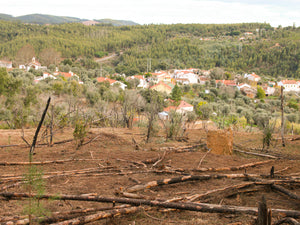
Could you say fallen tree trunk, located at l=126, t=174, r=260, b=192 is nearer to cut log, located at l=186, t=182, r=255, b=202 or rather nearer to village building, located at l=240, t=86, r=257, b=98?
cut log, located at l=186, t=182, r=255, b=202

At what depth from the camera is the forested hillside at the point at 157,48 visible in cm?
5828

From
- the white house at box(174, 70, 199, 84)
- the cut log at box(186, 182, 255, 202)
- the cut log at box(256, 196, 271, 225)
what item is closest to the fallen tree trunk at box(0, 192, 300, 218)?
the cut log at box(186, 182, 255, 202)

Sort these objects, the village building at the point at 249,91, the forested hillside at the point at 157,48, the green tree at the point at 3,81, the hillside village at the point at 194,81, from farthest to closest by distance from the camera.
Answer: the forested hillside at the point at 157,48 < the hillside village at the point at 194,81 < the village building at the point at 249,91 < the green tree at the point at 3,81

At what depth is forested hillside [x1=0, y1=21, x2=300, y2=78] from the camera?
58.3m

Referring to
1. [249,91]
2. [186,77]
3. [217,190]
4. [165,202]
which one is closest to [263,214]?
[165,202]

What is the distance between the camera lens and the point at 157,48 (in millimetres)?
72125

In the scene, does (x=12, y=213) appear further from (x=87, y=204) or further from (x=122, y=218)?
(x=122, y=218)

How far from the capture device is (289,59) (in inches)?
2291

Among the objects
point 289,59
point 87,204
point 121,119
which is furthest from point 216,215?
point 289,59

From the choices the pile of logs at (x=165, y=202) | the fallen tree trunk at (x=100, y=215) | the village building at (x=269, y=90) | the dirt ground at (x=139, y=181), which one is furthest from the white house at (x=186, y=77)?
the fallen tree trunk at (x=100, y=215)

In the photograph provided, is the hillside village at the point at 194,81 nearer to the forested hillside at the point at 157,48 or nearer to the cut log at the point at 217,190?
the forested hillside at the point at 157,48

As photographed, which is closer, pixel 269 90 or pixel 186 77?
pixel 269 90

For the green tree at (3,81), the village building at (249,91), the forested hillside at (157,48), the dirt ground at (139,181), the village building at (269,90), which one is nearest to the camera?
the dirt ground at (139,181)

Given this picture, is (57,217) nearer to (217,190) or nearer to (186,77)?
(217,190)
